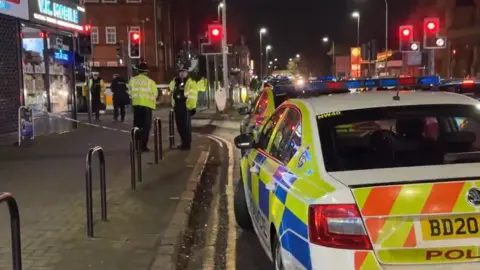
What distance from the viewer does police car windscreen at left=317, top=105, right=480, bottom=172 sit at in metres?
4.10

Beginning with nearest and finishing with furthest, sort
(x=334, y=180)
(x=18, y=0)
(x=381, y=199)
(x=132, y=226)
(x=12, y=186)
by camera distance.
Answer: (x=381, y=199)
(x=334, y=180)
(x=132, y=226)
(x=12, y=186)
(x=18, y=0)

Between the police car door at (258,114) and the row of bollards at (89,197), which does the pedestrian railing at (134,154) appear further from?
the police car door at (258,114)

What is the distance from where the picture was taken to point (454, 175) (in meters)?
3.70

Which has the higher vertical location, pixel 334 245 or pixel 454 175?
pixel 454 175

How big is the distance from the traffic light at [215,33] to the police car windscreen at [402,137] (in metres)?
20.4

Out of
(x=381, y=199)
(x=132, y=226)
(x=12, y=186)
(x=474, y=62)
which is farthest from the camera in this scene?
(x=474, y=62)

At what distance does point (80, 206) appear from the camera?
314 inches

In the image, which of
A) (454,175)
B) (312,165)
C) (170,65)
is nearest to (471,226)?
(454,175)

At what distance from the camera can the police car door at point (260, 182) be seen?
5050 millimetres

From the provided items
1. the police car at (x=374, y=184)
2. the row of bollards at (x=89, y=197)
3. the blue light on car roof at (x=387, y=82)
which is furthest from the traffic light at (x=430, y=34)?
the police car at (x=374, y=184)

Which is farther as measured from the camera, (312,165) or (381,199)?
(312,165)

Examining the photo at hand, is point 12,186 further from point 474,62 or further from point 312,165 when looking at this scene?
point 474,62

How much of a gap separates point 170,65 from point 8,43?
4276 centimetres

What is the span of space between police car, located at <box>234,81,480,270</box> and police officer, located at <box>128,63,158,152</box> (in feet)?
26.2
